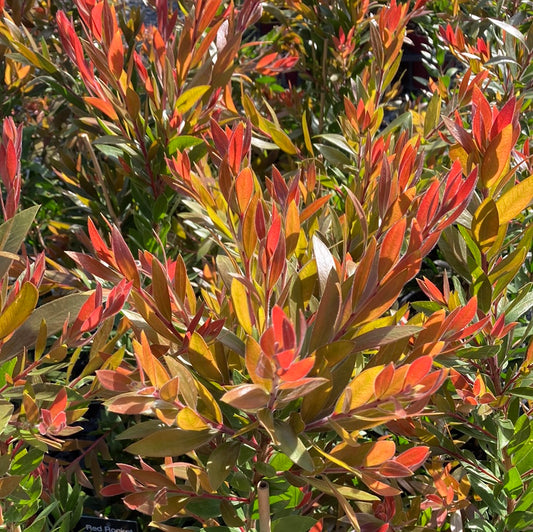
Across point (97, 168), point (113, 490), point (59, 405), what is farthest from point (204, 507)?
point (97, 168)

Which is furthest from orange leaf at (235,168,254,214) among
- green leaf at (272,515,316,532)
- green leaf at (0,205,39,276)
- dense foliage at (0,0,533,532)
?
green leaf at (272,515,316,532)

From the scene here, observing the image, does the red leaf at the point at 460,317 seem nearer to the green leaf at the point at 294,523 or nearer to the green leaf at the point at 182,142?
the green leaf at the point at 294,523

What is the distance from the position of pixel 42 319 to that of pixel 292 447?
11.5 inches

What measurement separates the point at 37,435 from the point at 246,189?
33 centimetres

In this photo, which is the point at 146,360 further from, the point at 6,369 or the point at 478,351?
the point at 478,351

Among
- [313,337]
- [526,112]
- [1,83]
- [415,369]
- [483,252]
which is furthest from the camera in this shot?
[1,83]

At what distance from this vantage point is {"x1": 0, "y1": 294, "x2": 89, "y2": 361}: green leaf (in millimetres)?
675

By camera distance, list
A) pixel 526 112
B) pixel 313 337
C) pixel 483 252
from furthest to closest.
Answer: pixel 526 112 → pixel 483 252 → pixel 313 337

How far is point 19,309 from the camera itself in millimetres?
598

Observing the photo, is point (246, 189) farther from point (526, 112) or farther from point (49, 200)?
point (49, 200)

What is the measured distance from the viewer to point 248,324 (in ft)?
1.98

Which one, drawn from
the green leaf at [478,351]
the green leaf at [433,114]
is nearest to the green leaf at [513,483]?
the green leaf at [478,351]

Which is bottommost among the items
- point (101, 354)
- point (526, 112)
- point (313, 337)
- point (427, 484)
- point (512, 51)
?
point (427, 484)

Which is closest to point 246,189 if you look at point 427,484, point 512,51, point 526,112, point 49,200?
point 427,484
